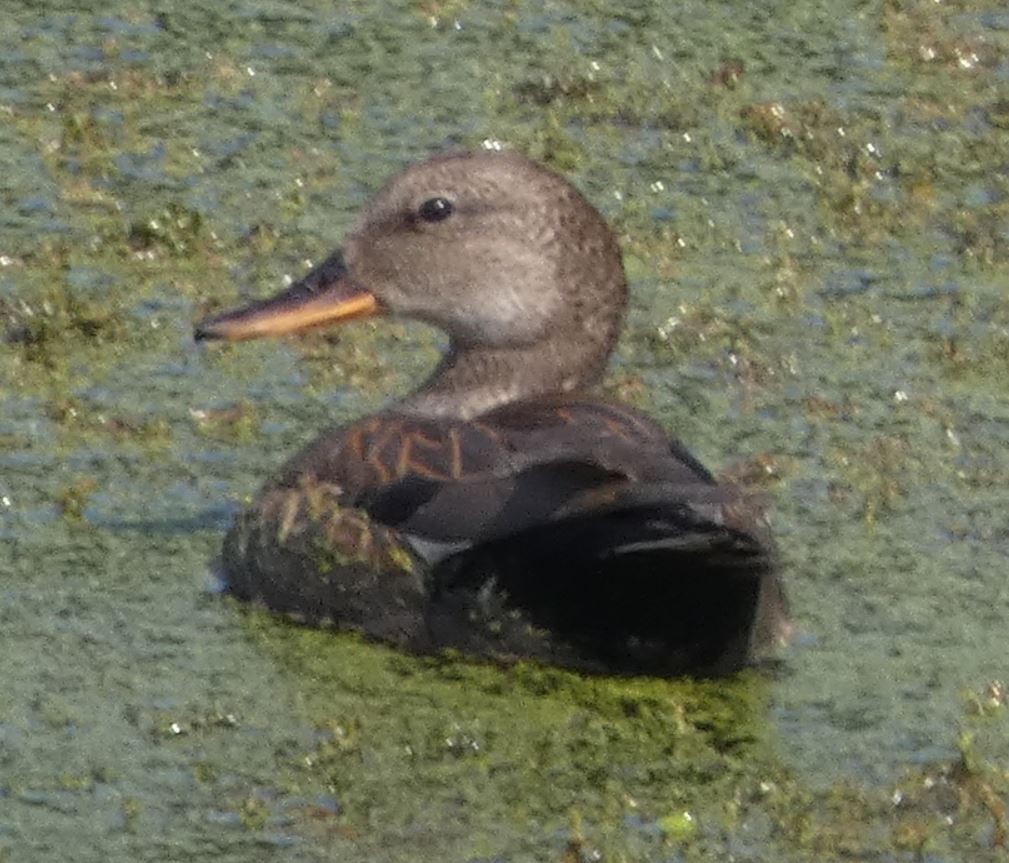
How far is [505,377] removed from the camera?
697 cm

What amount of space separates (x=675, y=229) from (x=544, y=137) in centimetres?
67

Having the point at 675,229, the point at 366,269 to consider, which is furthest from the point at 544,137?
the point at 366,269

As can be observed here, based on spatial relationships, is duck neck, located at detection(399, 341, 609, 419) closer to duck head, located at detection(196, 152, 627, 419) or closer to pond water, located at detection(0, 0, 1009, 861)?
duck head, located at detection(196, 152, 627, 419)

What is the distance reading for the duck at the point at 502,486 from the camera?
610 cm

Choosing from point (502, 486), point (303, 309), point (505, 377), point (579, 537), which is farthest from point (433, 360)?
point (579, 537)

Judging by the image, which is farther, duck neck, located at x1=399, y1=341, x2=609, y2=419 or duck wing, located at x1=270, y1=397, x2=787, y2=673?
duck neck, located at x1=399, y1=341, x2=609, y2=419

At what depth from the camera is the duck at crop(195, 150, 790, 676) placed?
20.0 feet

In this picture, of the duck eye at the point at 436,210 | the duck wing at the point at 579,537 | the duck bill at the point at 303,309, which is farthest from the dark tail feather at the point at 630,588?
the duck eye at the point at 436,210

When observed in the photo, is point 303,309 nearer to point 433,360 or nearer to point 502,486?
point 433,360

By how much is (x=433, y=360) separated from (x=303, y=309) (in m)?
0.95

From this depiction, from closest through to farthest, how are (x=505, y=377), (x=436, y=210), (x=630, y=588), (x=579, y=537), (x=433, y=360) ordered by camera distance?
1. (x=579, y=537)
2. (x=630, y=588)
3. (x=505, y=377)
4. (x=436, y=210)
5. (x=433, y=360)

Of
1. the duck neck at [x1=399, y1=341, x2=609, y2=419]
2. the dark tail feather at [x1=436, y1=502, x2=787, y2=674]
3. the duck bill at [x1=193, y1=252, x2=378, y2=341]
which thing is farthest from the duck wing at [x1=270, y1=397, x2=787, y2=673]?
the duck bill at [x1=193, y1=252, x2=378, y2=341]

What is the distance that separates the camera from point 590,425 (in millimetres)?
6406

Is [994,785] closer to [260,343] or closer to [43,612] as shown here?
[43,612]
